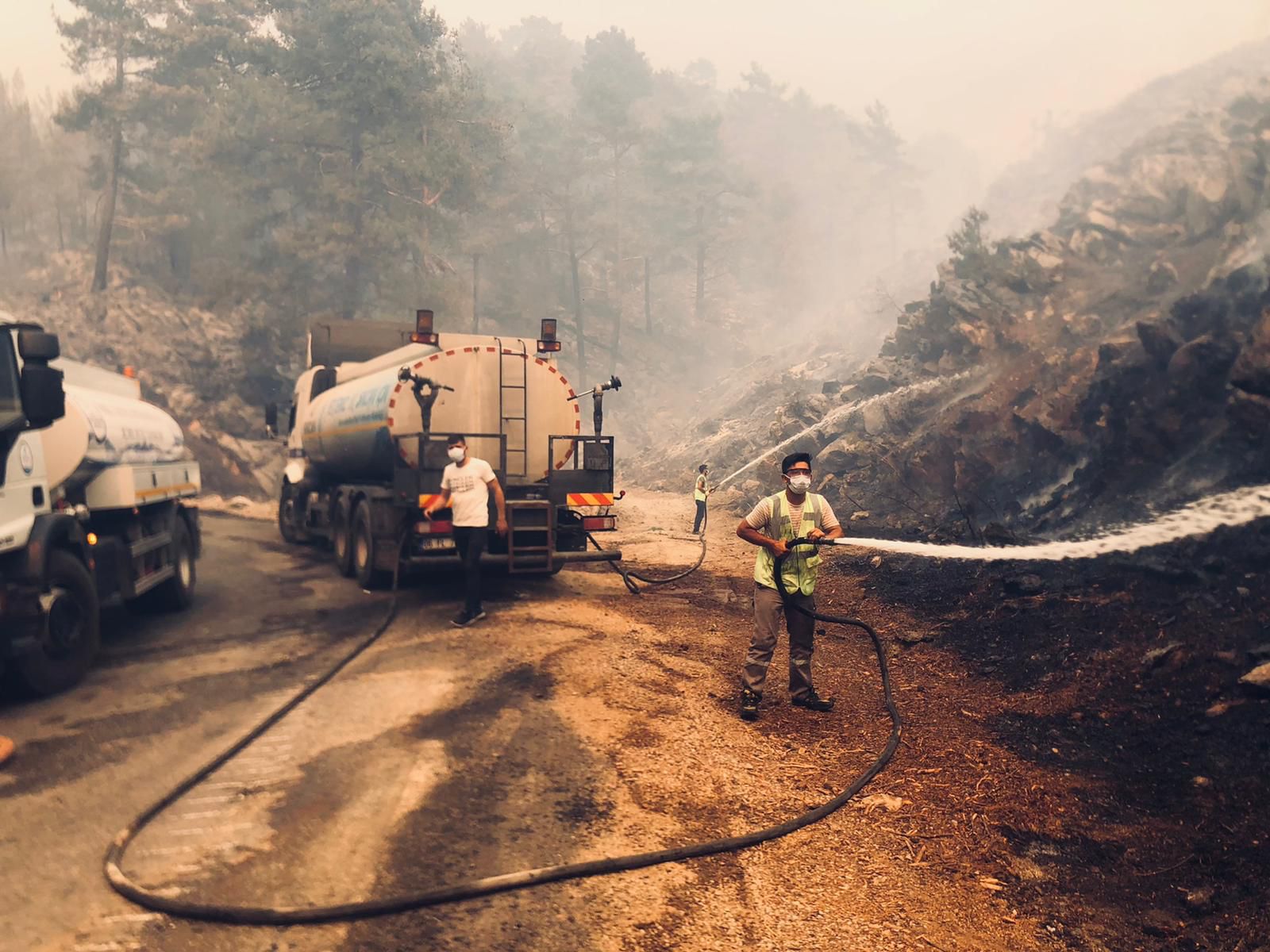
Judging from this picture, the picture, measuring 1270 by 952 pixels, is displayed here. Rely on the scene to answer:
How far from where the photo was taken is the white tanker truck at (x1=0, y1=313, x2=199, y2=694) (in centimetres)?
706

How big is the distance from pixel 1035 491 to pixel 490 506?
8599 mm

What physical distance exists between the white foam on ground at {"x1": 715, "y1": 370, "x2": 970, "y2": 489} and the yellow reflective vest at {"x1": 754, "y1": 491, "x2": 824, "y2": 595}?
1506 centimetres

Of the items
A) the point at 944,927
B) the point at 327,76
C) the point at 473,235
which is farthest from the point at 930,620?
the point at 473,235

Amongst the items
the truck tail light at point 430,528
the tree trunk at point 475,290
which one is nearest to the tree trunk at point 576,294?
the tree trunk at point 475,290

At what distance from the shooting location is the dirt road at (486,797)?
13.4ft

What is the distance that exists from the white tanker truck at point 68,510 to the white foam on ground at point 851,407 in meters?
17.1

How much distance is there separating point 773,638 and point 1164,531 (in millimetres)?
5380

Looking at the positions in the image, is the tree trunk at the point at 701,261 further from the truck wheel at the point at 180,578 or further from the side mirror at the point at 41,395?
the side mirror at the point at 41,395

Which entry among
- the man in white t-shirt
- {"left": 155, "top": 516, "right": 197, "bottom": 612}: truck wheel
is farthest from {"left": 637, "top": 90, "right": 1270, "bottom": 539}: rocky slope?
{"left": 155, "top": 516, "right": 197, "bottom": 612}: truck wheel

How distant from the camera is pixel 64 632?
787cm

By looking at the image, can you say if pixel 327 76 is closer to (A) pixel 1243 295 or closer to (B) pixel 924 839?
(A) pixel 1243 295

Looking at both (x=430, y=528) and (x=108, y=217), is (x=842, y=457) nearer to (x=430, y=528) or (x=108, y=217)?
(x=430, y=528)

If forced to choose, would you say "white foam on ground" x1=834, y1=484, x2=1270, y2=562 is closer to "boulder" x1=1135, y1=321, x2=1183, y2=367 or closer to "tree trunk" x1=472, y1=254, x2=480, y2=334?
"boulder" x1=1135, y1=321, x2=1183, y2=367

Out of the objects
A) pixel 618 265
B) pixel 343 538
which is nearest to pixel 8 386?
pixel 343 538
